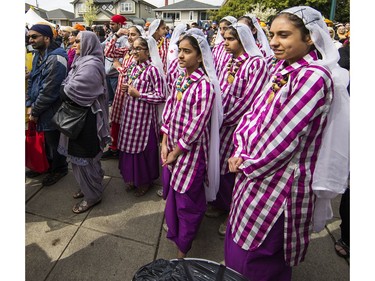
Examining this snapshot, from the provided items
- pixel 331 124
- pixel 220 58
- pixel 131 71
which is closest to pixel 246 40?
pixel 220 58

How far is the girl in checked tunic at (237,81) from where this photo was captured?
247 centimetres

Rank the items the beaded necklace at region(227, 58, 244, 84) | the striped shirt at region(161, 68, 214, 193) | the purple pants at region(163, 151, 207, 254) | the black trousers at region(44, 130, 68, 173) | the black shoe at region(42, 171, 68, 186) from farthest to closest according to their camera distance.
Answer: the black shoe at region(42, 171, 68, 186), the black trousers at region(44, 130, 68, 173), the beaded necklace at region(227, 58, 244, 84), the purple pants at region(163, 151, 207, 254), the striped shirt at region(161, 68, 214, 193)

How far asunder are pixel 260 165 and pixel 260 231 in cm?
41

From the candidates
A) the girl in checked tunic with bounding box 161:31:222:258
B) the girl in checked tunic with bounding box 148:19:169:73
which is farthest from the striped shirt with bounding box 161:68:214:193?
the girl in checked tunic with bounding box 148:19:169:73

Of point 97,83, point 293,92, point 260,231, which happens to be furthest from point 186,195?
point 97,83

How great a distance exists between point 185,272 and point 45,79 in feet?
8.75

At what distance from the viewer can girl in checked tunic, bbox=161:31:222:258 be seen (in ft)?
6.56

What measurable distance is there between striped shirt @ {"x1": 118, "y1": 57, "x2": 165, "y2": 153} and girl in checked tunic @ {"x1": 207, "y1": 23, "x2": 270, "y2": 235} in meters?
0.74

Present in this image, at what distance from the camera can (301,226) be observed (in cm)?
159

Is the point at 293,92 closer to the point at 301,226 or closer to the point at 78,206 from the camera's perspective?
the point at 301,226

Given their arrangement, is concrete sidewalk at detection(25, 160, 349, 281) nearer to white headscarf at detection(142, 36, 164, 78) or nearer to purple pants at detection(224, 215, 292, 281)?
purple pants at detection(224, 215, 292, 281)

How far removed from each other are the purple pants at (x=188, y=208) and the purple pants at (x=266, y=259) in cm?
50

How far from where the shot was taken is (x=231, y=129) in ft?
8.64

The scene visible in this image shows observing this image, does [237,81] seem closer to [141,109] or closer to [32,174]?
[141,109]
